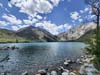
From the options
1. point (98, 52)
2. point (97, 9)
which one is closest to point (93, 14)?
point (97, 9)

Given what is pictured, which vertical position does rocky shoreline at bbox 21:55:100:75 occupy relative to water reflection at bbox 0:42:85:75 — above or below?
above

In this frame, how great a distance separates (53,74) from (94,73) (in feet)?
37.5

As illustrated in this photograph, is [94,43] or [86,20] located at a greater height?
[86,20]

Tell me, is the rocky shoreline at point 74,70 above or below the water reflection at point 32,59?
above

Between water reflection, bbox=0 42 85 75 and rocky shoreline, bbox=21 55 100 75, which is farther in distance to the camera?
water reflection, bbox=0 42 85 75

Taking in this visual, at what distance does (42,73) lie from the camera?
30781 mm

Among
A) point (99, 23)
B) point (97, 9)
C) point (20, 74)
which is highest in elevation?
point (97, 9)

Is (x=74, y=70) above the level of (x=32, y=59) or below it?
above

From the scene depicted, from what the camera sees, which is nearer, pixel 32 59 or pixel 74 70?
pixel 74 70

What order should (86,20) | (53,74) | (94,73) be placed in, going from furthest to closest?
1. (86,20)
2. (53,74)
3. (94,73)

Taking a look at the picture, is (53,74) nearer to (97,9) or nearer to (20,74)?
(20,74)

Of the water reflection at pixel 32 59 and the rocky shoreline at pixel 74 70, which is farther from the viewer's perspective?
the water reflection at pixel 32 59

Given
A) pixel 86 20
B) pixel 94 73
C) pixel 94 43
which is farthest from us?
pixel 86 20

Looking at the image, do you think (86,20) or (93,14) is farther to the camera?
(86,20)
